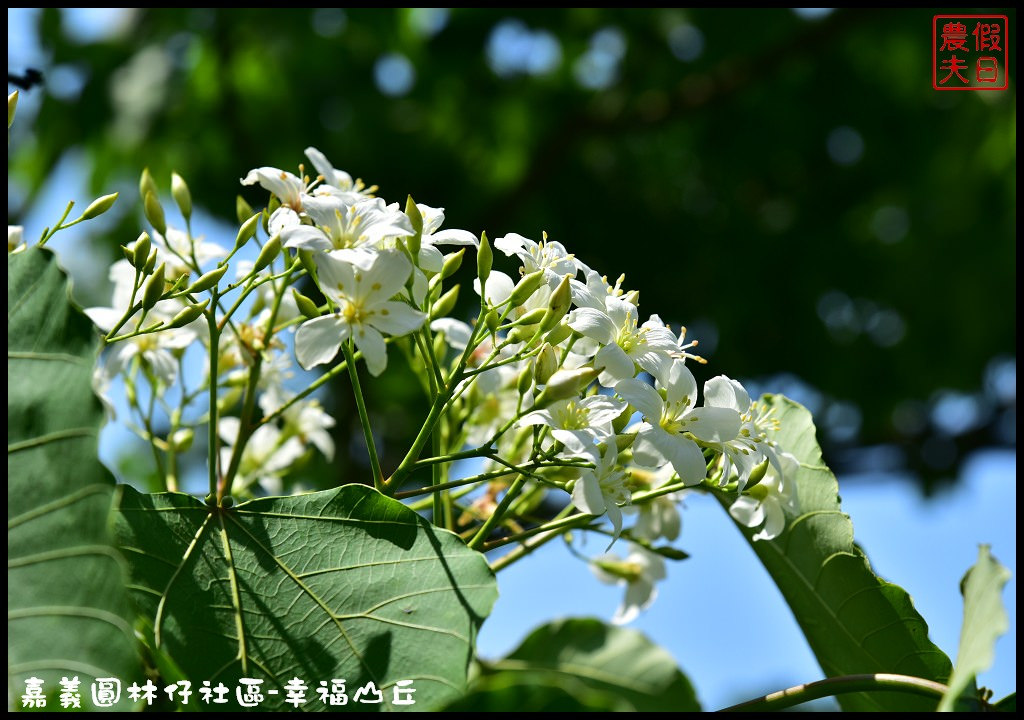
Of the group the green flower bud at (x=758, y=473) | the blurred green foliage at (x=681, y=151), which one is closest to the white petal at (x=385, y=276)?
the green flower bud at (x=758, y=473)

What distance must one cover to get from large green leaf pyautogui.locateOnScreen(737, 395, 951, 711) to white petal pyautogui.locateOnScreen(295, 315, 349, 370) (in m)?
0.62

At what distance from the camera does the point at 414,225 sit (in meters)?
1.09

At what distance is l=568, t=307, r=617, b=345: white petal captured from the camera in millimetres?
1052

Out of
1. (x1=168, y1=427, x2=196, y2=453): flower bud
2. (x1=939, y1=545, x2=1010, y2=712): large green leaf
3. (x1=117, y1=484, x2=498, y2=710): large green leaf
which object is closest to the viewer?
(x1=939, y1=545, x2=1010, y2=712): large green leaf

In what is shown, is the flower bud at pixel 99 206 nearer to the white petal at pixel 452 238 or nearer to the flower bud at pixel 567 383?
the white petal at pixel 452 238

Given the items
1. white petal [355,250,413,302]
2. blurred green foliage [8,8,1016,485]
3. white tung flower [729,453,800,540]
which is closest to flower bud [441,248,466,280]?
white petal [355,250,413,302]

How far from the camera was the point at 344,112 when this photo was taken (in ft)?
15.9

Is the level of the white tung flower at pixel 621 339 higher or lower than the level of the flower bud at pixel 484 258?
lower

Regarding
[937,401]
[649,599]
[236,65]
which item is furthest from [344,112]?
[937,401]

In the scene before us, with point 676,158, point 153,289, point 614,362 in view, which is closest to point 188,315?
point 153,289

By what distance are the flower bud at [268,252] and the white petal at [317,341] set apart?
10cm

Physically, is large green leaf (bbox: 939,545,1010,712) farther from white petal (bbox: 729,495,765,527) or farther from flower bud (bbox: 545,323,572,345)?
flower bud (bbox: 545,323,572,345)

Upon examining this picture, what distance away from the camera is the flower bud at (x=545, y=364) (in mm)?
1078

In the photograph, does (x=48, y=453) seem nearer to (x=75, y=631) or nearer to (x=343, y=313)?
(x=75, y=631)
